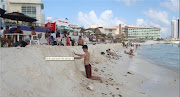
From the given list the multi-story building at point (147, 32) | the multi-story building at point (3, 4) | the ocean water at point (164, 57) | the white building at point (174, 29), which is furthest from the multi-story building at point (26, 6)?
the white building at point (174, 29)

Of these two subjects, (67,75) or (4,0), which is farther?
(4,0)

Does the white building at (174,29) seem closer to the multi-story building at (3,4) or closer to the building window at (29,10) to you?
the building window at (29,10)

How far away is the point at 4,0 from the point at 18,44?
22278mm

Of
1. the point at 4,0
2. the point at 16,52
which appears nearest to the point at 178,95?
the point at 16,52

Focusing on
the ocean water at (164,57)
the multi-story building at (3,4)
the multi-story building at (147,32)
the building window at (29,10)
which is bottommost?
the ocean water at (164,57)

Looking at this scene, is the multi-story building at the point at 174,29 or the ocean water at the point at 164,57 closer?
the ocean water at the point at 164,57

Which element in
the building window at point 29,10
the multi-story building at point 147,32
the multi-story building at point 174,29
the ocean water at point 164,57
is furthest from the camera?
the multi-story building at point 174,29

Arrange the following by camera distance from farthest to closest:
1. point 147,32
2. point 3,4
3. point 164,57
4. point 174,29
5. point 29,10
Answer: point 174,29 < point 147,32 < point 29,10 < point 3,4 < point 164,57

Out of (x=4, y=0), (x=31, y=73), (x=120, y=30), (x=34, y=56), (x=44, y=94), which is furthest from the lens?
(x=120, y=30)

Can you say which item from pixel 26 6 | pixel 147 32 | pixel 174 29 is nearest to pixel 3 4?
pixel 26 6

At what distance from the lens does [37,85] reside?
3873 mm

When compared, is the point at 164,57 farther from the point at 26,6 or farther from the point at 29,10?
the point at 26,6

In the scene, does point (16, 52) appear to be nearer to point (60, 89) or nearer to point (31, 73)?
point (31, 73)

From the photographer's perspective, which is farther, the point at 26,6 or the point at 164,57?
the point at 26,6
